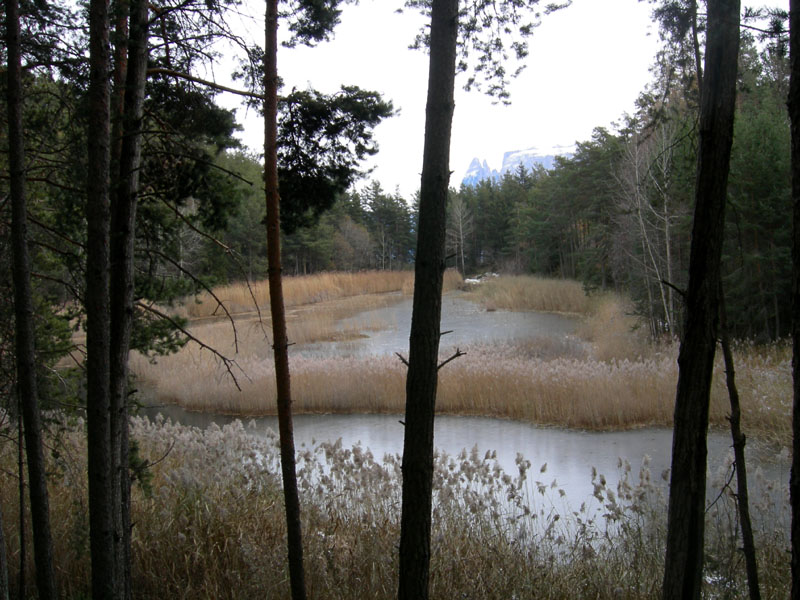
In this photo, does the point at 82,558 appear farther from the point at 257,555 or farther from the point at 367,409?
the point at 367,409

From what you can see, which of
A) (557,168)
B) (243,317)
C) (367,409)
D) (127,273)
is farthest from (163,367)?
(557,168)

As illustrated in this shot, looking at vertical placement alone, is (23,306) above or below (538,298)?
above

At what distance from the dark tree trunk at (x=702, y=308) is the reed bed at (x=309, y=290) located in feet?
53.4

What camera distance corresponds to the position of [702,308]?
7.75 feet

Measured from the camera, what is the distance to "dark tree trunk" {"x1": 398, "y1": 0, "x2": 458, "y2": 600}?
8.52ft

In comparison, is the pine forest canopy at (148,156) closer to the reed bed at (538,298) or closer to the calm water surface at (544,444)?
the calm water surface at (544,444)

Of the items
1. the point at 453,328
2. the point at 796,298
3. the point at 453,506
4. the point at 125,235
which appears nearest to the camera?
the point at 796,298

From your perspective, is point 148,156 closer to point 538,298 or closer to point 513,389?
point 513,389

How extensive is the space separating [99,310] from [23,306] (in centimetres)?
49

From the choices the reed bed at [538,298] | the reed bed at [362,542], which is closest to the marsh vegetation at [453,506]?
the reed bed at [362,542]

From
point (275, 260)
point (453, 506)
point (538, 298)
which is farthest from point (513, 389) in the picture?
point (538, 298)

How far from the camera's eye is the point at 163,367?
1216cm

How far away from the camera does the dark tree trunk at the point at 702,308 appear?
7.72 feet

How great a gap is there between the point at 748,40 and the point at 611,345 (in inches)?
402
